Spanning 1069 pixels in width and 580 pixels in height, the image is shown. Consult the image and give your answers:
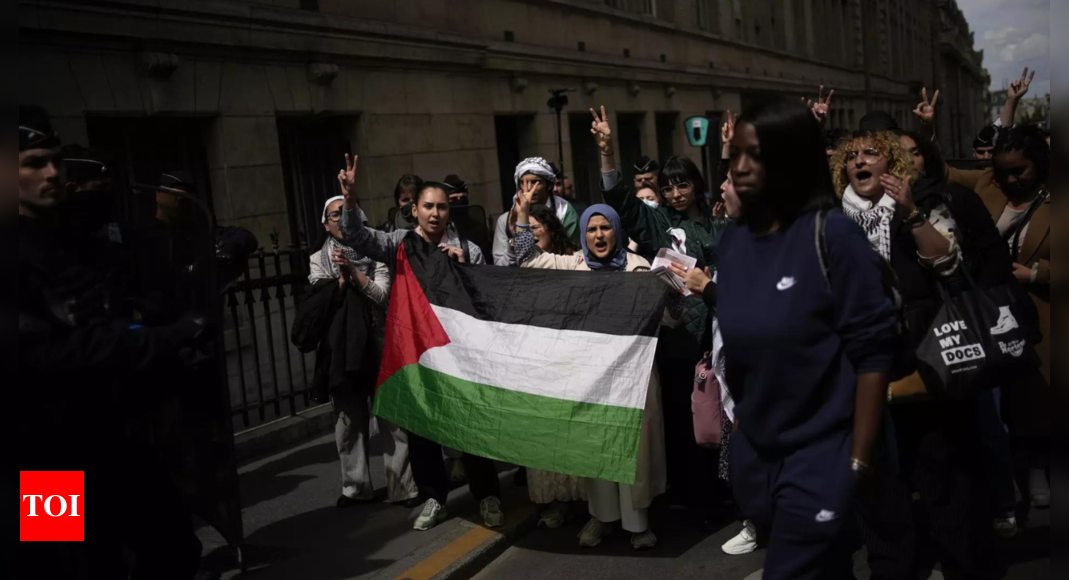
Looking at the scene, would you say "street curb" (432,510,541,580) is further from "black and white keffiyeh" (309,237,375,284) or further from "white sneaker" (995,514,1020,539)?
"white sneaker" (995,514,1020,539)

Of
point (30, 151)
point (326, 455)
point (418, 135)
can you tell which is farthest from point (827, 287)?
point (418, 135)

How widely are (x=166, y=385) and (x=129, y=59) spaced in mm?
7820

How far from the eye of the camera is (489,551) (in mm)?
5207

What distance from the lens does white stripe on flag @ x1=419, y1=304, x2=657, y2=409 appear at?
473 centimetres

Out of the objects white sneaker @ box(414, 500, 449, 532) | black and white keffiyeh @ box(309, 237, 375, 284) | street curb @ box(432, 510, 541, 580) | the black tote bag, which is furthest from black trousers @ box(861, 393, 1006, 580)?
black and white keffiyeh @ box(309, 237, 375, 284)

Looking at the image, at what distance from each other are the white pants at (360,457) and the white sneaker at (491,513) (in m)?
0.60

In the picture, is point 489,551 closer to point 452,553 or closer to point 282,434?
point 452,553

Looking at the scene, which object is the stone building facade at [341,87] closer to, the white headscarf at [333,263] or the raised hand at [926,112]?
the white headscarf at [333,263]

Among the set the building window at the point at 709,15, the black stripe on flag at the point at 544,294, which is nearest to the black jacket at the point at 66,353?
the black stripe on flag at the point at 544,294

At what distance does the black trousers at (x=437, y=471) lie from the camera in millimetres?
5430

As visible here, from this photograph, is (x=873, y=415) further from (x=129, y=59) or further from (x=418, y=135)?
(x=418, y=135)

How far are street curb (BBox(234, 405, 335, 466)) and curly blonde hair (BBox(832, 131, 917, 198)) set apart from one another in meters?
4.35

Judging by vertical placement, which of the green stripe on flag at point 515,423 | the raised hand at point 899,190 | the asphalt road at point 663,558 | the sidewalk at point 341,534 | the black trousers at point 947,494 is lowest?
the asphalt road at point 663,558

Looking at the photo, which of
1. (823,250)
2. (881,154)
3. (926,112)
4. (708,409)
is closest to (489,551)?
(708,409)
